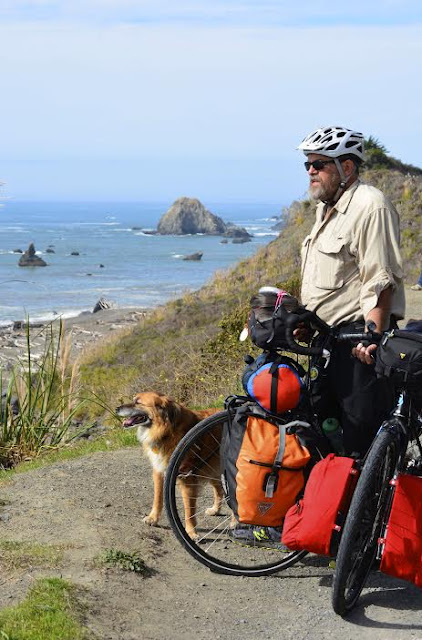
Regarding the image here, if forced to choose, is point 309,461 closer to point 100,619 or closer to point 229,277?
point 100,619

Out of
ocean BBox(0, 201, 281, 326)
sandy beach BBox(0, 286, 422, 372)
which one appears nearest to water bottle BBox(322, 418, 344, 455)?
ocean BBox(0, 201, 281, 326)

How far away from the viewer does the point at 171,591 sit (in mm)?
5383

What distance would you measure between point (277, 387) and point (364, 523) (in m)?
0.90

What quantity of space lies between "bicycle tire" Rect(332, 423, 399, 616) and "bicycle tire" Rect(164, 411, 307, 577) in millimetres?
636

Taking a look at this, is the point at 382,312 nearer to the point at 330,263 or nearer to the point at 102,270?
the point at 330,263

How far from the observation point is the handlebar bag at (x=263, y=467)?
525cm

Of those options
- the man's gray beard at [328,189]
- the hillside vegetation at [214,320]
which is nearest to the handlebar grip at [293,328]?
the man's gray beard at [328,189]

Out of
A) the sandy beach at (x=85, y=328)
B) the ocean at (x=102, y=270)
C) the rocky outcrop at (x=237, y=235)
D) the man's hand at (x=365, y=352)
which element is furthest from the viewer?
the rocky outcrop at (x=237, y=235)

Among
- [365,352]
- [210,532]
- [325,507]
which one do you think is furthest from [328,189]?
[210,532]

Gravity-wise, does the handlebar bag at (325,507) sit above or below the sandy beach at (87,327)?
above

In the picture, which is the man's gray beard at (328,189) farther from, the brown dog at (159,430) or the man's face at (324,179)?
the brown dog at (159,430)

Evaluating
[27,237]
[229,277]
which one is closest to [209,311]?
[229,277]

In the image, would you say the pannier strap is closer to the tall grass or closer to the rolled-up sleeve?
the rolled-up sleeve

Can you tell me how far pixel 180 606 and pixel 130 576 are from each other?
426 mm
